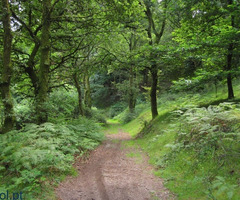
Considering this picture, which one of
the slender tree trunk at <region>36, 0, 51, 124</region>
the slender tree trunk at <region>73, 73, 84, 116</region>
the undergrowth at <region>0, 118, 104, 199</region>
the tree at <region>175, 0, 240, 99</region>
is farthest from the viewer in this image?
the slender tree trunk at <region>73, 73, 84, 116</region>

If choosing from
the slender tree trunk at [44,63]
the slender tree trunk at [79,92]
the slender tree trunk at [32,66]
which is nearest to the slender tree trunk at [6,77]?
the slender tree trunk at [44,63]

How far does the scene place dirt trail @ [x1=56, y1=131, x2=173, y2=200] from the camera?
479cm

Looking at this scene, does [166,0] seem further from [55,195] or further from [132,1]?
[55,195]

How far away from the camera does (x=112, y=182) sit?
18.4ft

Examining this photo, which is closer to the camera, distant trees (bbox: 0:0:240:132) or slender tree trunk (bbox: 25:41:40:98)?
distant trees (bbox: 0:0:240:132)

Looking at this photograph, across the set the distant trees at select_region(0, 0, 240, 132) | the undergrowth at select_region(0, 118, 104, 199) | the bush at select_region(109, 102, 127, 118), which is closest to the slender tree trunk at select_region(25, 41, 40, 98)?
the distant trees at select_region(0, 0, 240, 132)

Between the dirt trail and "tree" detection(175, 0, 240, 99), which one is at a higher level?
"tree" detection(175, 0, 240, 99)

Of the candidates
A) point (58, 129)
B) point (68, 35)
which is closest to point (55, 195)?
point (58, 129)

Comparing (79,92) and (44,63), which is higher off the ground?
(44,63)

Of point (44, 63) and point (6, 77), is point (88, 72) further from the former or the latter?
point (6, 77)

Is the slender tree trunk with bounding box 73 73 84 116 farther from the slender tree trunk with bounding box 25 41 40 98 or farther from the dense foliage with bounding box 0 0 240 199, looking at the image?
the slender tree trunk with bounding box 25 41 40 98

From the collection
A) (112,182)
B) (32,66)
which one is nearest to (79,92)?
(32,66)

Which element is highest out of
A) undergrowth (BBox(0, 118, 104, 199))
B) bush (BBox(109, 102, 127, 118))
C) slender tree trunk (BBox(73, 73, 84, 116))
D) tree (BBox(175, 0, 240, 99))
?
tree (BBox(175, 0, 240, 99))

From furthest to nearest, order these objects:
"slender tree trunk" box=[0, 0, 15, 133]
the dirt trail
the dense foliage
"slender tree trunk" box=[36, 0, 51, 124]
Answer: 1. "slender tree trunk" box=[36, 0, 51, 124]
2. "slender tree trunk" box=[0, 0, 15, 133]
3. the dense foliage
4. the dirt trail
